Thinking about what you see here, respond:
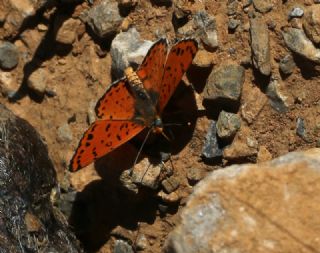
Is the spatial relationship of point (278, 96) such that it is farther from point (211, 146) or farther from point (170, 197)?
point (170, 197)

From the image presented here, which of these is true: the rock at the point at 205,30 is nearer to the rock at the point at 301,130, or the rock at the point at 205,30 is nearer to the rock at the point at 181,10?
the rock at the point at 181,10

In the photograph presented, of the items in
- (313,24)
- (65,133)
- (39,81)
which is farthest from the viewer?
(39,81)

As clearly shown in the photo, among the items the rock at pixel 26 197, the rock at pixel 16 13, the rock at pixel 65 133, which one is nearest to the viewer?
the rock at pixel 26 197

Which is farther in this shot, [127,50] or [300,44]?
[127,50]

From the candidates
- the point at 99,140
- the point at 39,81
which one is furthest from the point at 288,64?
the point at 39,81

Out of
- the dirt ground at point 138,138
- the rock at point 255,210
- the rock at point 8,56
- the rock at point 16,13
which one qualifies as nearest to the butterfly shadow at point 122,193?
the dirt ground at point 138,138

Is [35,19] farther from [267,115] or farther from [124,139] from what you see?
[267,115]

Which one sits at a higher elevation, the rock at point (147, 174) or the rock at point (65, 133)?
the rock at point (65, 133)

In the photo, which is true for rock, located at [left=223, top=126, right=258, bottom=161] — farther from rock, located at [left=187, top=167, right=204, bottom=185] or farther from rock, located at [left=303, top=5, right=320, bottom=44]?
rock, located at [left=303, top=5, right=320, bottom=44]
